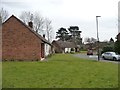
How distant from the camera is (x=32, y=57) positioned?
1635 inches

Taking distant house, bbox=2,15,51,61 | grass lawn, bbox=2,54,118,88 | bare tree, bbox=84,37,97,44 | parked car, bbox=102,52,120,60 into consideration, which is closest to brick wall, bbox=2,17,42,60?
distant house, bbox=2,15,51,61

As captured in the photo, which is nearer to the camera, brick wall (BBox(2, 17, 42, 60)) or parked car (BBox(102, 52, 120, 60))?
brick wall (BBox(2, 17, 42, 60))

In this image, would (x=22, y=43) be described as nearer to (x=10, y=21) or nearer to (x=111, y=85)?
(x=10, y=21)

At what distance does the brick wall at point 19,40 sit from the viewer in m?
41.6

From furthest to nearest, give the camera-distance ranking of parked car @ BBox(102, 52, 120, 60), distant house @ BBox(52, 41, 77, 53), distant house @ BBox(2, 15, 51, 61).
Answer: distant house @ BBox(52, 41, 77, 53), parked car @ BBox(102, 52, 120, 60), distant house @ BBox(2, 15, 51, 61)

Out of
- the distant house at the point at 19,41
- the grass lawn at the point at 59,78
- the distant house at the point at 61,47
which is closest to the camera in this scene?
the grass lawn at the point at 59,78

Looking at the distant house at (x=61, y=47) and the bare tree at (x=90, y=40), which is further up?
the bare tree at (x=90, y=40)

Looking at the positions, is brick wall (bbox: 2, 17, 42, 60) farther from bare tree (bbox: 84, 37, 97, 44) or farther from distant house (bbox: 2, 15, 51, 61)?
bare tree (bbox: 84, 37, 97, 44)

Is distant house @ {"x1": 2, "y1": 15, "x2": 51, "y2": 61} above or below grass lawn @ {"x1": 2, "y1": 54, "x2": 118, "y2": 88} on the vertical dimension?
above

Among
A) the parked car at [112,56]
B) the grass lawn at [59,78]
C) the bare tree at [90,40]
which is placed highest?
the bare tree at [90,40]

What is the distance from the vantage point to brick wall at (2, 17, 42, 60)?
4159 cm

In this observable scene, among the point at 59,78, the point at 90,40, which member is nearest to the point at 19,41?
the point at 59,78

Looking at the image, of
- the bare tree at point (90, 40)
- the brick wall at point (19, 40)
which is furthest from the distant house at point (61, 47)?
the brick wall at point (19, 40)

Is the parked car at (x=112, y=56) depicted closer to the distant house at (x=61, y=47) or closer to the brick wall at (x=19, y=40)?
the brick wall at (x=19, y=40)
